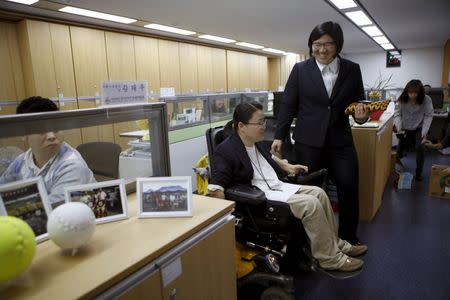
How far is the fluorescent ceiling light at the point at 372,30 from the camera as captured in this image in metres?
6.02

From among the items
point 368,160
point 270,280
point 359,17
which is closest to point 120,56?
point 359,17

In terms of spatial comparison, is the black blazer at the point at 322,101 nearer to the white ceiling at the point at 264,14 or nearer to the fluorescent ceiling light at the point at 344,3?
the white ceiling at the point at 264,14

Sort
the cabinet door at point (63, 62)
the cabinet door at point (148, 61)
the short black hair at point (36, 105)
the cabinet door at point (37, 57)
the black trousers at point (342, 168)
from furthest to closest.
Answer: the cabinet door at point (148, 61) → the cabinet door at point (63, 62) → the cabinet door at point (37, 57) → the black trousers at point (342, 168) → the short black hair at point (36, 105)

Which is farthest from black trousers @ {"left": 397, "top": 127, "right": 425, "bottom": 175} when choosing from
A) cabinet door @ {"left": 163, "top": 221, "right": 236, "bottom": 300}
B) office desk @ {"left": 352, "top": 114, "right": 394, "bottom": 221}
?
cabinet door @ {"left": 163, "top": 221, "right": 236, "bottom": 300}

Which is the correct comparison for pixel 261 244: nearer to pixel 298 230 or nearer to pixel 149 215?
Answer: pixel 298 230

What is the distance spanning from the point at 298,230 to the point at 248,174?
449 millimetres

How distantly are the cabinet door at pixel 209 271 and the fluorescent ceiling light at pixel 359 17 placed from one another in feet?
14.9

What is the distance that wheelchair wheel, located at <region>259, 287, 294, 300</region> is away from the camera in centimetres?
157

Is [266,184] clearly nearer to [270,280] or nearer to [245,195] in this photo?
[245,195]

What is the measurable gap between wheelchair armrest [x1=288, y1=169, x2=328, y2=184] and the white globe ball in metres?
1.46

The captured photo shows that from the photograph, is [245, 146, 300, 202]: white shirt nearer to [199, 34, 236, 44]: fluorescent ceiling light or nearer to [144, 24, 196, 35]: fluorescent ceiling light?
Result: [144, 24, 196, 35]: fluorescent ceiling light

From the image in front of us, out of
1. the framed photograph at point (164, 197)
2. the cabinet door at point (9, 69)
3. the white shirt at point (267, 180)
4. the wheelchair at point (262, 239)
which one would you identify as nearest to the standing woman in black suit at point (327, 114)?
the white shirt at point (267, 180)

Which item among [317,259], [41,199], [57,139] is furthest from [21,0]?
[317,259]

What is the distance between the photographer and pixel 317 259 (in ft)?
5.82
